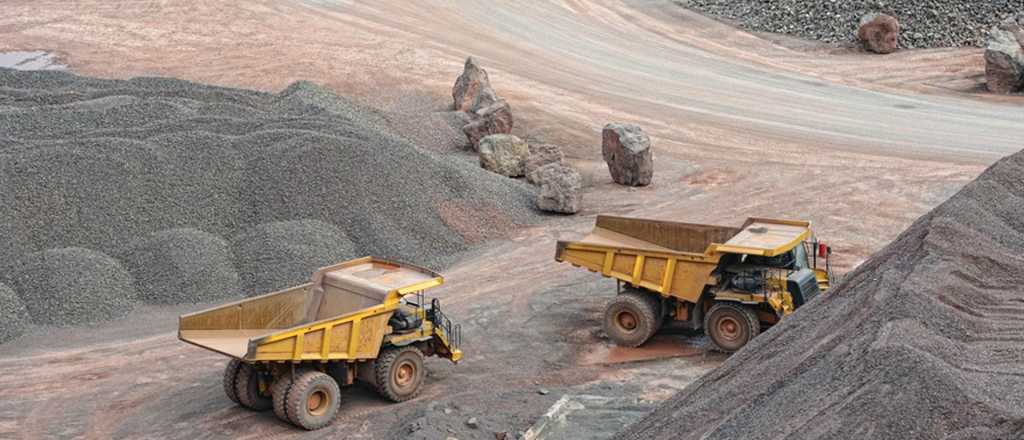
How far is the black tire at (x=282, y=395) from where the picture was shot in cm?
1384

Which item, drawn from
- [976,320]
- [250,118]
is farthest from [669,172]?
[976,320]

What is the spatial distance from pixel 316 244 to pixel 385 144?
364cm

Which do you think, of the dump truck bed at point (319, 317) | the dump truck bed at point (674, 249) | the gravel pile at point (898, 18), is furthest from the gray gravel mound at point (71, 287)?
the gravel pile at point (898, 18)

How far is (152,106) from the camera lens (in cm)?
2498

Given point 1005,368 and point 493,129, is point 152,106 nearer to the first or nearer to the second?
point 493,129

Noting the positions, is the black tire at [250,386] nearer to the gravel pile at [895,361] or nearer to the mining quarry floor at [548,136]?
the mining quarry floor at [548,136]

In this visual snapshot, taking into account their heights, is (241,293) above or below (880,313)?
below

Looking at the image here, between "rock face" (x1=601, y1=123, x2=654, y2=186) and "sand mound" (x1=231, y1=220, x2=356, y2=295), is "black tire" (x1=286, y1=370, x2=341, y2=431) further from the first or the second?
"rock face" (x1=601, y1=123, x2=654, y2=186)

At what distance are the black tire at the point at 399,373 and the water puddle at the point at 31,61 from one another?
2406cm

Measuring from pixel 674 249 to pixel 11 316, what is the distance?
32.8 feet

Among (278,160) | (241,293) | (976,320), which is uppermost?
(976,320)

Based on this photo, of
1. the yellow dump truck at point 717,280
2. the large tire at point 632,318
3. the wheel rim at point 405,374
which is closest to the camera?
the wheel rim at point 405,374

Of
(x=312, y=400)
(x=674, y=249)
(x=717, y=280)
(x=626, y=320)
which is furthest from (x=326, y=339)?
(x=674, y=249)

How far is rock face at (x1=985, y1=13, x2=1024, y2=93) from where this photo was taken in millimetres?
32219
